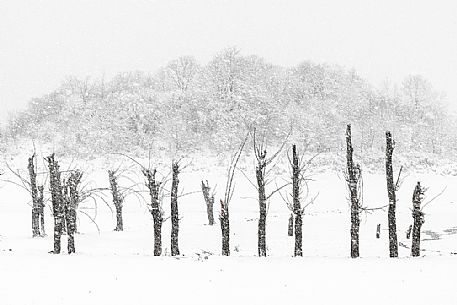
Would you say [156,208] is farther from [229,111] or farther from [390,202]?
[229,111]

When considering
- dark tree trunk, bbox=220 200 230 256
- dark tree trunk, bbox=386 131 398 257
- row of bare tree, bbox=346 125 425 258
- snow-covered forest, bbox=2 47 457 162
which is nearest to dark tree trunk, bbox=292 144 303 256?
row of bare tree, bbox=346 125 425 258

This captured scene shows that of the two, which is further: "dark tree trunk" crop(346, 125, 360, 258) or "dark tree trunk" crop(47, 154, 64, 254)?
"dark tree trunk" crop(47, 154, 64, 254)

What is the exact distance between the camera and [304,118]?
63.7 metres

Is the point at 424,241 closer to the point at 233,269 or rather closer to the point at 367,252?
the point at 367,252

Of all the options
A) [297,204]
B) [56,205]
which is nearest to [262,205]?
[297,204]

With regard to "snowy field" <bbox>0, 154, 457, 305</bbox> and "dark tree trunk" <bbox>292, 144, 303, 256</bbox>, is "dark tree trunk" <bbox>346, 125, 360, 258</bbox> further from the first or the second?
"dark tree trunk" <bbox>292, 144, 303, 256</bbox>

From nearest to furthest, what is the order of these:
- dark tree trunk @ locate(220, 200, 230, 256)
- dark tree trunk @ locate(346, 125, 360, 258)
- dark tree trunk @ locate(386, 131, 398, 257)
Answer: dark tree trunk @ locate(386, 131, 398, 257), dark tree trunk @ locate(346, 125, 360, 258), dark tree trunk @ locate(220, 200, 230, 256)

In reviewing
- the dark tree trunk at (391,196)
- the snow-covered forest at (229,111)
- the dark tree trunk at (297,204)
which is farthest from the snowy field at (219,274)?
the snow-covered forest at (229,111)

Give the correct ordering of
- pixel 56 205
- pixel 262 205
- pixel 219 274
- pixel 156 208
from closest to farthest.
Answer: pixel 219 274 < pixel 56 205 < pixel 262 205 < pixel 156 208

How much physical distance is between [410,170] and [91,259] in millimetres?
51336

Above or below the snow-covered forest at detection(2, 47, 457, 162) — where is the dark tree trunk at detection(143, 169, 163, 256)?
below

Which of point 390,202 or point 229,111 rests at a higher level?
point 229,111

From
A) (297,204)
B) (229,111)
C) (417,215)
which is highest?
(229,111)

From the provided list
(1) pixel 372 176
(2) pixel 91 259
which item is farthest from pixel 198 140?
(2) pixel 91 259
